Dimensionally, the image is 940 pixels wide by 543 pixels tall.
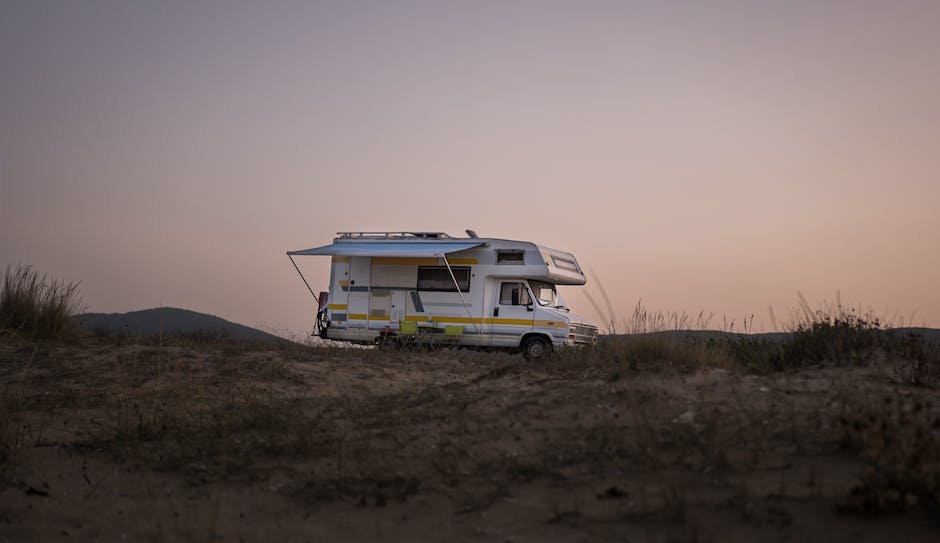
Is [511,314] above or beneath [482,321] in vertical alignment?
above

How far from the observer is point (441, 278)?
774 inches

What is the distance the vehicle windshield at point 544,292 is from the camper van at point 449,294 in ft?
0.08

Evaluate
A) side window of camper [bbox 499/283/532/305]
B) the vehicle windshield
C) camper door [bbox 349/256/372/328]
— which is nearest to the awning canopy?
camper door [bbox 349/256/372/328]

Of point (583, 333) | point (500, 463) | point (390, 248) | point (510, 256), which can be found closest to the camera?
point (500, 463)

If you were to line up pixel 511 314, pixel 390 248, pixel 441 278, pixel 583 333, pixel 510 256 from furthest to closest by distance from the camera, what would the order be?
pixel 583 333, pixel 441 278, pixel 390 248, pixel 510 256, pixel 511 314

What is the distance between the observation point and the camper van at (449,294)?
19.1 meters

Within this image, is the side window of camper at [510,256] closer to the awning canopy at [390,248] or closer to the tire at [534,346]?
the awning canopy at [390,248]

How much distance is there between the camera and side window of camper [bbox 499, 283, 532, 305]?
19188 millimetres

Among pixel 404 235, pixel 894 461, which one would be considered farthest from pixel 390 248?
pixel 894 461

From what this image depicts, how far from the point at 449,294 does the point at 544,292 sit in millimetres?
2330

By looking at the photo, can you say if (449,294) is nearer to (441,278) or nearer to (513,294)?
(441,278)

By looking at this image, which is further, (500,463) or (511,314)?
(511,314)

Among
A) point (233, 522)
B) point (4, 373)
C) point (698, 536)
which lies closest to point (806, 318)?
point (698, 536)

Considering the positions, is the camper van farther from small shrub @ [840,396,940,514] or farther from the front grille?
small shrub @ [840,396,940,514]
